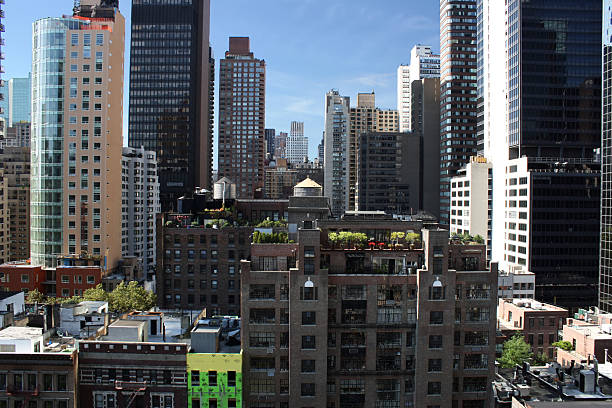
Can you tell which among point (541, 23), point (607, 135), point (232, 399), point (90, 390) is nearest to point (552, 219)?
point (607, 135)

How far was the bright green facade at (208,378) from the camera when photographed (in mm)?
54969

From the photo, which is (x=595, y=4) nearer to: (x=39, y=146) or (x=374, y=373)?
(x=374, y=373)

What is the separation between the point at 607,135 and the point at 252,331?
112m

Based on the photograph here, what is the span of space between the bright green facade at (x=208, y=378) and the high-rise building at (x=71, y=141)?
79.3 metres

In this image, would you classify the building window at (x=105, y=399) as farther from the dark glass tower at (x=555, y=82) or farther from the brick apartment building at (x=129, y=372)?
the dark glass tower at (x=555, y=82)

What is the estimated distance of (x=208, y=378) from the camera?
5503 centimetres

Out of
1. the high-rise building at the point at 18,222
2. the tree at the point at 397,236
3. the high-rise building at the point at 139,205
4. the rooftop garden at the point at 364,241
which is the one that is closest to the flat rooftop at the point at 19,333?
the rooftop garden at the point at 364,241

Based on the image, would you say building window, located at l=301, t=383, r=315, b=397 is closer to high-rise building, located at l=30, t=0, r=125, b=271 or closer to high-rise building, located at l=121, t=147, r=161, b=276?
high-rise building, located at l=30, t=0, r=125, b=271


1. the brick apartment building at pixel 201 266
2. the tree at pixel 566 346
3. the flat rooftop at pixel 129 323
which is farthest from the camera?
the brick apartment building at pixel 201 266

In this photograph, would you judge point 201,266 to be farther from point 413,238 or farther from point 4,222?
point 4,222

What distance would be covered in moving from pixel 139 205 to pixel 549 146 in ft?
388

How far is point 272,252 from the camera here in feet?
194

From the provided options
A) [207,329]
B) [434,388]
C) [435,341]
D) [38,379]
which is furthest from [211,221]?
[434,388]

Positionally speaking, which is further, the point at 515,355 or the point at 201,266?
the point at 201,266
